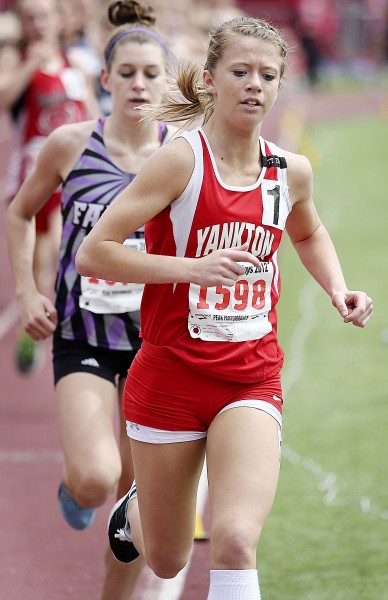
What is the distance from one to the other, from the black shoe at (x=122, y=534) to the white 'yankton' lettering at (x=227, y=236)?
3.21 ft

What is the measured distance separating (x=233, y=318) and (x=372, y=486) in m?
2.92

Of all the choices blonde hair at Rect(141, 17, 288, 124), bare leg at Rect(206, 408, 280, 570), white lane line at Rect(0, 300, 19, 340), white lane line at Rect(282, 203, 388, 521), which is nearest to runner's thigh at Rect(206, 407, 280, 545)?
bare leg at Rect(206, 408, 280, 570)

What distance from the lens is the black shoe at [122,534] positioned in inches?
172

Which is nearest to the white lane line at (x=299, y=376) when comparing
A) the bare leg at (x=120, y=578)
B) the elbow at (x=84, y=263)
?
the bare leg at (x=120, y=578)

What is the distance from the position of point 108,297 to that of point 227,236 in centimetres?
120

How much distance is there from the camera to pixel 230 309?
3908 mm

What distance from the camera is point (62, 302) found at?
16.4 ft

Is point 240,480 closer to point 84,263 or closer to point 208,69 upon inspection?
point 84,263

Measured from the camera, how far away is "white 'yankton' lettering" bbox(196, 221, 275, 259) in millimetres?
3832

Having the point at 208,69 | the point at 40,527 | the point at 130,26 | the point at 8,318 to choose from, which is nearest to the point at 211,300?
the point at 208,69

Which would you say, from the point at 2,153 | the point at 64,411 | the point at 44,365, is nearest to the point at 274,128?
A: the point at 2,153

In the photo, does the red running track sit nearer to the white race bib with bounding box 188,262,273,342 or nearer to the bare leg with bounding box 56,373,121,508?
the bare leg with bounding box 56,373,121,508

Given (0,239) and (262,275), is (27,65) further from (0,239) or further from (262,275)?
(0,239)

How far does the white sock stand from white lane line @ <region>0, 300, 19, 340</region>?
710cm
